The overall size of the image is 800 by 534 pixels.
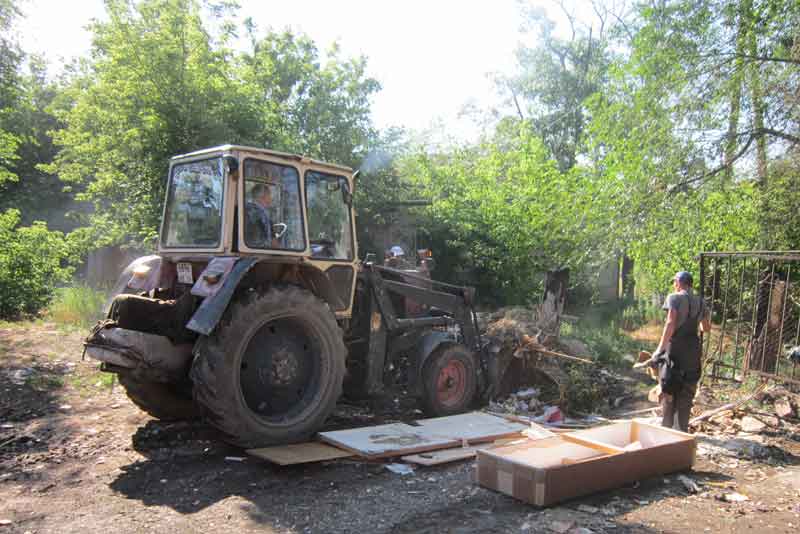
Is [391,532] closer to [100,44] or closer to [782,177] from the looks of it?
[782,177]

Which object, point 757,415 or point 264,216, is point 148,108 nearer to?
point 264,216

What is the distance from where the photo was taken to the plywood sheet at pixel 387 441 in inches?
187

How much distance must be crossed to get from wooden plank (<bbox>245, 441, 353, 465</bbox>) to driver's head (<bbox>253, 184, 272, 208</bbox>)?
201cm

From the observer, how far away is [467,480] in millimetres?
4418

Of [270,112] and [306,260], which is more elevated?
[270,112]

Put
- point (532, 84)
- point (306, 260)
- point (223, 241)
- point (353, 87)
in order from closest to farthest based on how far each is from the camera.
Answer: point (223, 241) → point (306, 260) → point (353, 87) → point (532, 84)

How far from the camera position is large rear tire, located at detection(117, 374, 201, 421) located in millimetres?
4984

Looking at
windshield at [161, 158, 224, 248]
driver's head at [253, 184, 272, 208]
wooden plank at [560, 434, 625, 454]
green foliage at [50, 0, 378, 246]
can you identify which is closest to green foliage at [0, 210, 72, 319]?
green foliage at [50, 0, 378, 246]

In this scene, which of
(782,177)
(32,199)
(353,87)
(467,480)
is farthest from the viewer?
(32,199)

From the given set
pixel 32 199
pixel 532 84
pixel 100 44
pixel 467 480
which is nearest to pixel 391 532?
pixel 467 480

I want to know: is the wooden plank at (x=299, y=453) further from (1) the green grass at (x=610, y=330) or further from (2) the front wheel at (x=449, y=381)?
(1) the green grass at (x=610, y=330)

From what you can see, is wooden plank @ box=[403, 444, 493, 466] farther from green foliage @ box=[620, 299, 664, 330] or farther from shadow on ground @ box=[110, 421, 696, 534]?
green foliage @ box=[620, 299, 664, 330]

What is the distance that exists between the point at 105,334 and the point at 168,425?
4.13 feet

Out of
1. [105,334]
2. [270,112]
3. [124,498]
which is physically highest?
[270,112]
